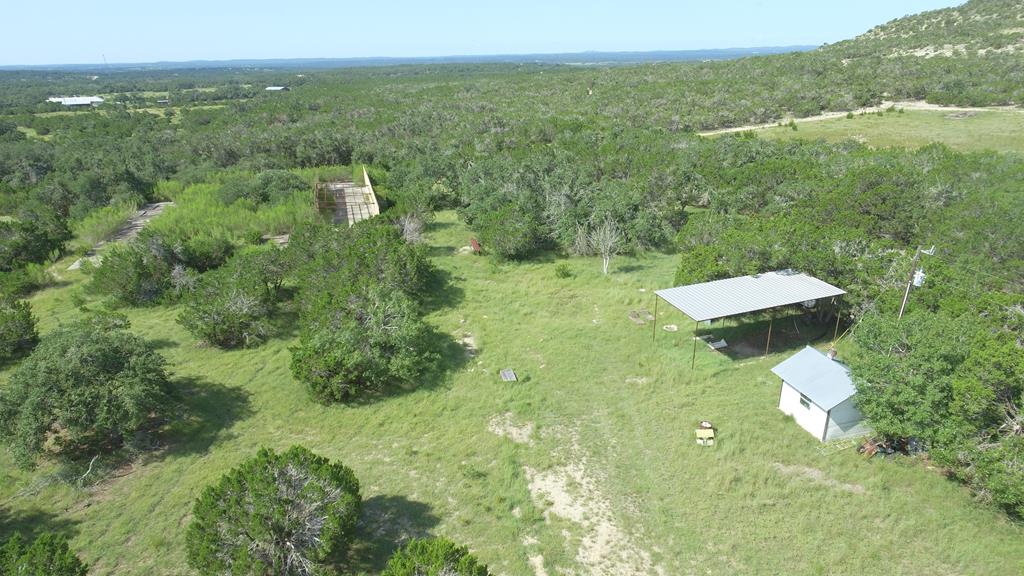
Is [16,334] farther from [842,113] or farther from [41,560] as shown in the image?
[842,113]

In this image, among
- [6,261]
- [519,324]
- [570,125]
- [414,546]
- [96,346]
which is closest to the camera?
[414,546]

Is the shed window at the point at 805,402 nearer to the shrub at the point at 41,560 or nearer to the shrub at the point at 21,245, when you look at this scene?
the shrub at the point at 41,560

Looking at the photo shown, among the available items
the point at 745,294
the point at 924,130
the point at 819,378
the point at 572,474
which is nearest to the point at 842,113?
the point at 924,130

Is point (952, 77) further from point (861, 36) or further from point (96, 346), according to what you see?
point (96, 346)

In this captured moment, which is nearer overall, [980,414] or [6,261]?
[980,414]

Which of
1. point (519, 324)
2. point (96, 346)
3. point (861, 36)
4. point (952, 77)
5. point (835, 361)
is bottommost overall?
point (519, 324)

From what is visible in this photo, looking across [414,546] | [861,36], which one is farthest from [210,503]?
[861,36]

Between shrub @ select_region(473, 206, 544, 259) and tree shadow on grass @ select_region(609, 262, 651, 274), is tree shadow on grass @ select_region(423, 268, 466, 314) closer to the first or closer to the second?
shrub @ select_region(473, 206, 544, 259)
